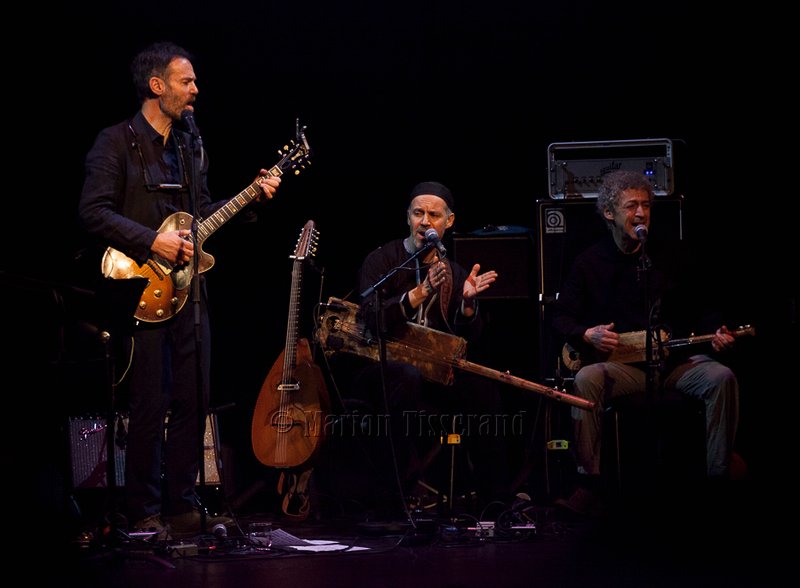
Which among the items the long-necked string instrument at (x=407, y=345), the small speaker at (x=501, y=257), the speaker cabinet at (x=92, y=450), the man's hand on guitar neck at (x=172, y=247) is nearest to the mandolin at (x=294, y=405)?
the long-necked string instrument at (x=407, y=345)

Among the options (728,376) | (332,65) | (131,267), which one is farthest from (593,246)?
(131,267)

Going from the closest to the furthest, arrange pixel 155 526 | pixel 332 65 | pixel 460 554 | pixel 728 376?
pixel 460 554, pixel 155 526, pixel 728 376, pixel 332 65

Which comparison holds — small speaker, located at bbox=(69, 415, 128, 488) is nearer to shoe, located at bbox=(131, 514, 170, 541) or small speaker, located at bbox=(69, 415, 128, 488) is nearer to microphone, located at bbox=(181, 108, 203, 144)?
shoe, located at bbox=(131, 514, 170, 541)

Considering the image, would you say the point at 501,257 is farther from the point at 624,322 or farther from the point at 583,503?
the point at 583,503

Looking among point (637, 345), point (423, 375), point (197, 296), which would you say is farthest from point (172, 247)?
point (637, 345)

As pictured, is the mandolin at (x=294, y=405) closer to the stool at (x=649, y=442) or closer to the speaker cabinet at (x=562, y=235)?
the speaker cabinet at (x=562, y=235)

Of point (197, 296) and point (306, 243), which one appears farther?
point (306, 243)

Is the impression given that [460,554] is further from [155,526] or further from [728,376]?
[728,376]

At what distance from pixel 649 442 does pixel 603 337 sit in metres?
0.60

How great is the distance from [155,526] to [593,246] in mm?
2776

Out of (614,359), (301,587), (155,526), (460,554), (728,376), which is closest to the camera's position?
(301,587)

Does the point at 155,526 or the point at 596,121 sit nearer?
the point at 155,526

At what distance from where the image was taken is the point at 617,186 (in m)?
5.11

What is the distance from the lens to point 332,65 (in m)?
5.95
